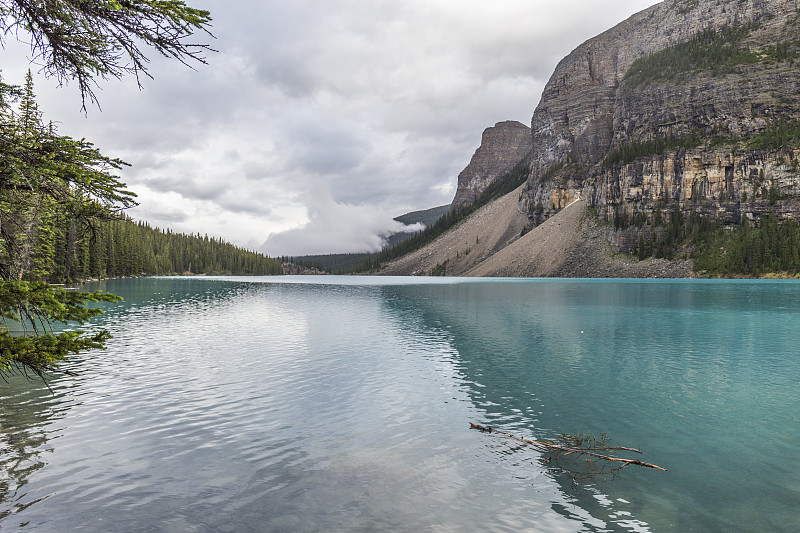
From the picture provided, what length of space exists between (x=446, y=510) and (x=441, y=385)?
11964 millimetres

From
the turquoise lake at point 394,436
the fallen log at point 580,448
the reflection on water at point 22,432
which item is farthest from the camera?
the fallen log at point 580,448

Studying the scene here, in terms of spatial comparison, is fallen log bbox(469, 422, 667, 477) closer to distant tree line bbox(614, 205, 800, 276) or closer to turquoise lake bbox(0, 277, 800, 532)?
turquoise lake bbox(0, 277, 800, 532)

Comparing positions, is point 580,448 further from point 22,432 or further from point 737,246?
point 737,246

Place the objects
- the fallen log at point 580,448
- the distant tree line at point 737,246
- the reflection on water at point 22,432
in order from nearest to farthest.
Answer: the reflection on water at point 22,432, the fallen log at point 580,448, the distant tree line at point 737,246

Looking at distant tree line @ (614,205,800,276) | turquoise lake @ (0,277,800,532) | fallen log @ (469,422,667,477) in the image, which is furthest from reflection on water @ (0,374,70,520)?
distant tree line @ (614,205,800,276)

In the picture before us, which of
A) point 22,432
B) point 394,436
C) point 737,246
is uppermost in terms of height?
point 737,246

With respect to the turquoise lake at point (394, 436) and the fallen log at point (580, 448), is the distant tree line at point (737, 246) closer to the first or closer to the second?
the turquoise lake at point (394, 436)

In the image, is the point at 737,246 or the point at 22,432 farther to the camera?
the point at 737,246

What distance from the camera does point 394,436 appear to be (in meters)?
15.7

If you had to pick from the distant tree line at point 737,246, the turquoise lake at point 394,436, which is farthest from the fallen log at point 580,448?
the distant tree line at point 737,246

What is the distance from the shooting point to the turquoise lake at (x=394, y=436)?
10.5 metres

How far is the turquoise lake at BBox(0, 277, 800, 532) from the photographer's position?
10.5 m

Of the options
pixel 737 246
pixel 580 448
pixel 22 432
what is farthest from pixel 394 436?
pixel 737 246

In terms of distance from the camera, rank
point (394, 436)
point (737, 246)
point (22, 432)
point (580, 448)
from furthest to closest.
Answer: point (737, 246), point (394, 436), point (22, 432), point (580, 448)
